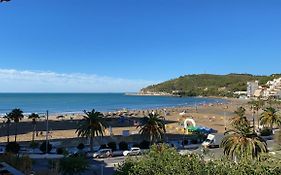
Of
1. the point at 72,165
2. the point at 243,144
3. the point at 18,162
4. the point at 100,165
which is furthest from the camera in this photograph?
the point at 100,165

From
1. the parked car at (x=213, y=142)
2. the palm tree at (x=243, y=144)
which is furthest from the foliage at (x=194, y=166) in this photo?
the parked car at (x=213, y=142)

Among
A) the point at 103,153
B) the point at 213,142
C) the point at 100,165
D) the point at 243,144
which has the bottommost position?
the point at 100,165

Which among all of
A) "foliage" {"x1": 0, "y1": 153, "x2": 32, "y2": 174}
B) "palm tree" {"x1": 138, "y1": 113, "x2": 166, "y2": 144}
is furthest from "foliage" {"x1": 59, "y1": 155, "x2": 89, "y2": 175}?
"palm tree" {"x1": 138, "y1": 113, "x2": 166, "y2": 144}

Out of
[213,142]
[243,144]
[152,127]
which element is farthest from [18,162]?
[213,142]

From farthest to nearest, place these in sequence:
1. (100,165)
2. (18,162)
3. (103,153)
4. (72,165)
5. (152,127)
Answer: (152,127)
(103,153)
(100,165)
(18,162)
(72,165)

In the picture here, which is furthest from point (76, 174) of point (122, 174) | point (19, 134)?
point (19, 134)

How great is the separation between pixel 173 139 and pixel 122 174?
1873 inches

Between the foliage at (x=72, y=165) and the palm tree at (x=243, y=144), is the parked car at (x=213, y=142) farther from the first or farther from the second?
the foliage at (x=72, y=165)

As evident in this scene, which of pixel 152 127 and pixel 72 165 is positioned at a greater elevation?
pixel 152 127

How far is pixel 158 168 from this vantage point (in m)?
18.7

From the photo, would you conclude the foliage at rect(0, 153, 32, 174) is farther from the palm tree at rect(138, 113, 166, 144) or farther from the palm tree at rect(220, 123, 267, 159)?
the palm tree at rect(220, 123, 267, 159)

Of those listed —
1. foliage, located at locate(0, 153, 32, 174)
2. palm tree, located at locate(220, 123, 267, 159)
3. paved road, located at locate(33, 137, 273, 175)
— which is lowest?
paved road, located at locate(33, 137, 273, 175)

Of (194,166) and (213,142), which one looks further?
(213,142)

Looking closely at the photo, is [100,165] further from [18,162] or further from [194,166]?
[194,166]
